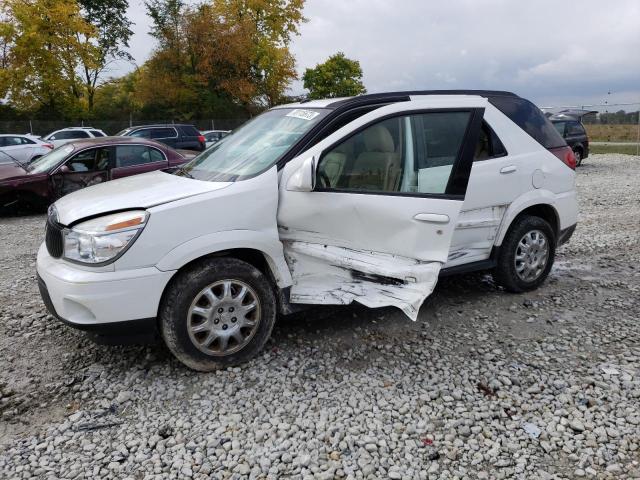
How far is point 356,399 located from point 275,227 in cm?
124

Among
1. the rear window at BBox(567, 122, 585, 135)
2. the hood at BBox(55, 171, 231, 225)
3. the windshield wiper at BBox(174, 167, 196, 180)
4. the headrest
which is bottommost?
the hood at BBox(55, 171, 231, 225)

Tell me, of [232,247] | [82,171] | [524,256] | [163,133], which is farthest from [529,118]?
[163,133]

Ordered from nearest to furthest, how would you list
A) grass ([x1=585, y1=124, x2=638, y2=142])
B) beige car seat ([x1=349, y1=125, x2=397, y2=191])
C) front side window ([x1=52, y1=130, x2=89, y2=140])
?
1. beige car seat ([x1=349, y1=125, x2=397, y2=191])
2. front side window ([x1=52, y1=130, x2=89, y2=140])
3. grass ([x1=585, y1=124, x2=638, y2=142])

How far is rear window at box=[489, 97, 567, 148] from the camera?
186 inches

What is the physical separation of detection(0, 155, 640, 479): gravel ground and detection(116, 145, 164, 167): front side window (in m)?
5.36

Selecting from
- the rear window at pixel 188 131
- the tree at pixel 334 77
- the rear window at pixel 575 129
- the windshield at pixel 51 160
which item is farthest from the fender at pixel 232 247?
the tree at pixel 334 77

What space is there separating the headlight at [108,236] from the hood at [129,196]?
8 centimetres

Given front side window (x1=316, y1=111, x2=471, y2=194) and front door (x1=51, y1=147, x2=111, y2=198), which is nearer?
front side window (x1=316, y1=111, x2=471, y2=194)

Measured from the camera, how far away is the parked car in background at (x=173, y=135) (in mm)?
18397

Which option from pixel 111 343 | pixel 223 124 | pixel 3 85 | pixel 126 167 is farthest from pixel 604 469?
pixel 223 124

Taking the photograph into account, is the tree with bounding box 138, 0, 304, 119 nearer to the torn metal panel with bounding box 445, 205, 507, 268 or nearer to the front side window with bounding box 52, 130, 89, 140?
the front side window with bounding box 52, 130, 89, 140

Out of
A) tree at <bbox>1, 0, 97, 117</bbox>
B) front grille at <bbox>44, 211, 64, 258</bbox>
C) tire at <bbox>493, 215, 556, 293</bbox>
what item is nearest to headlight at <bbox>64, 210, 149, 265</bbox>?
front grille at <bbox>44, 211, 64, 258</bbox>

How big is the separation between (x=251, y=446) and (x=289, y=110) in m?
2.66

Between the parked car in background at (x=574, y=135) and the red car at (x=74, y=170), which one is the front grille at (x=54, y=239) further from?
the parked car in background at (x=574, y=135)
